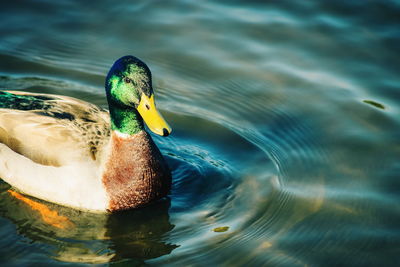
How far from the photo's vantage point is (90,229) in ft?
17.6

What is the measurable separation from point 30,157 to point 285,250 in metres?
2.37

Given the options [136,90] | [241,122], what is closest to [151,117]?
[136,90]

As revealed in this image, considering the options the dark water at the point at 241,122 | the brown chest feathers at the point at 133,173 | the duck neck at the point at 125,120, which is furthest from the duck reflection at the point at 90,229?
the duck neck at the point at 125,120

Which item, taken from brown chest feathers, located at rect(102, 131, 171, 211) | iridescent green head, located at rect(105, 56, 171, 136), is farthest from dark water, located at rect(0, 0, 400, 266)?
iridescent green head, located at rect(105, 56, 171, 136)

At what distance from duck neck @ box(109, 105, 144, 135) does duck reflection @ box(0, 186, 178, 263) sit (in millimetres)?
735

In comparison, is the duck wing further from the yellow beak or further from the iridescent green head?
the yellow beak

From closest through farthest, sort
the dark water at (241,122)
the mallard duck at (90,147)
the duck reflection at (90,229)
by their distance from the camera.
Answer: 1. the duck reflection at (90,229)
2. the dark water at (241,122)
3. the mallard duck at (90,147)

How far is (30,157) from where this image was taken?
5.59 meters

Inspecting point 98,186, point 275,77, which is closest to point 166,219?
point 98,186

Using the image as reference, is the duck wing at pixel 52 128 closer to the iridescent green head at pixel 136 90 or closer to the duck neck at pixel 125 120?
the duck neck at pixel 125 120

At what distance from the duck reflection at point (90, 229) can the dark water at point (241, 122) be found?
2cm

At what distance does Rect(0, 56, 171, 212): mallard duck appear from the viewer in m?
5.30

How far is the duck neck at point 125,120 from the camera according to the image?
551 centimetres

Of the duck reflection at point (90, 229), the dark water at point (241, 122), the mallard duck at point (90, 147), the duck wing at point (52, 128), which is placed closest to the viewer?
the duck reflection at point (90, 229)
